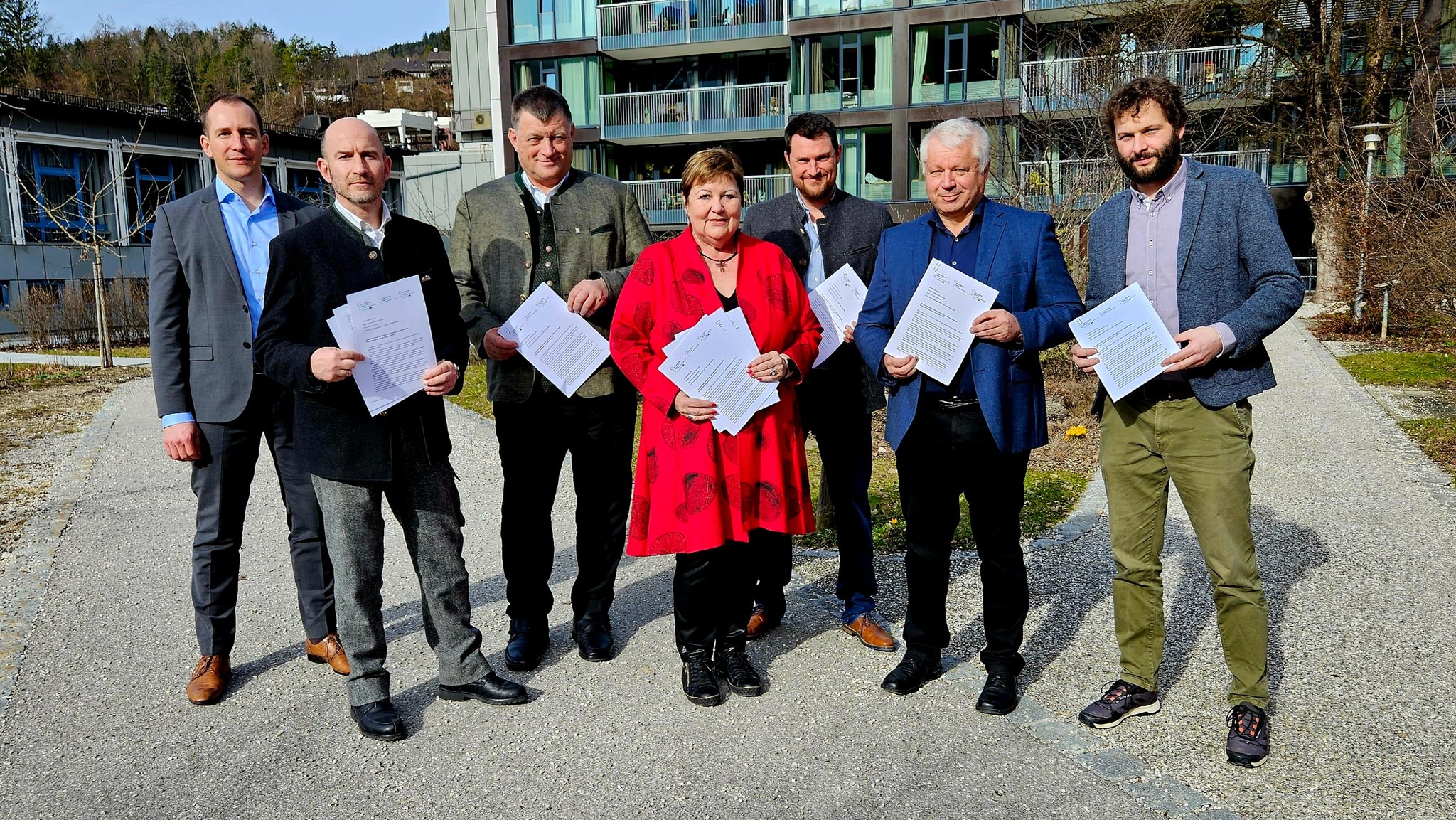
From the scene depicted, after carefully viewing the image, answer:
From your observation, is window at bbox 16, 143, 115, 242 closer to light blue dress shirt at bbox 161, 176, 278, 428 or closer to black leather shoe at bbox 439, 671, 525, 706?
light blue dress shirt at bbox 161, 176, 278, 428

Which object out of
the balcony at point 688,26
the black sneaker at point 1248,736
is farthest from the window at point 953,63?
the black sneaker at point 1248,736

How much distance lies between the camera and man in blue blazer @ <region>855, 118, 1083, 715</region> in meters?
4.02

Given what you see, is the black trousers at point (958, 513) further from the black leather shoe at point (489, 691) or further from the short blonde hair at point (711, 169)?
the black leather shoe at point (489, 691)

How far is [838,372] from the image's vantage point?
195 inches

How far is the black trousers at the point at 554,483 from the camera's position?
478 centimetres

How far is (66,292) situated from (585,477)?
2269 cm

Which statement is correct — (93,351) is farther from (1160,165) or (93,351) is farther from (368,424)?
(1160,165)

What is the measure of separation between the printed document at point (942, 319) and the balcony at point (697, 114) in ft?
99.8

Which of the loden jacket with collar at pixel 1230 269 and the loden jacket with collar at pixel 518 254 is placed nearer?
the loden jacket with collar at pixel 1230 269

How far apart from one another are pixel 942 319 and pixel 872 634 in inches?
68.3

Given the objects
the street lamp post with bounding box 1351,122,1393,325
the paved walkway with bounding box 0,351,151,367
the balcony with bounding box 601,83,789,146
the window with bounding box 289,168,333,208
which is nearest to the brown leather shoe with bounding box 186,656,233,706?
the paved walkway with bounding box 0,351,151,367

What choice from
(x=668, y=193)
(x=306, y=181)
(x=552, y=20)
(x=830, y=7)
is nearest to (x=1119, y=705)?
(x=830, y=7)

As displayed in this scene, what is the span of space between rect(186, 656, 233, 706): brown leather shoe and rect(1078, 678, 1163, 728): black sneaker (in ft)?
12.1

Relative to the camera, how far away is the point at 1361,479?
8422 mm
